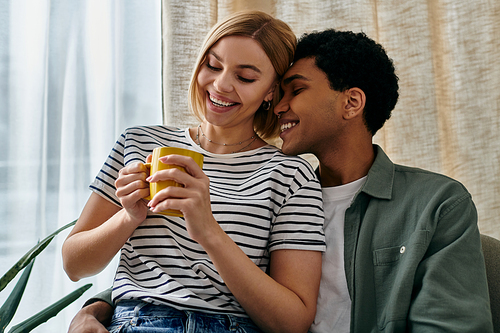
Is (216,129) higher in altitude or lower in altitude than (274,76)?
lower

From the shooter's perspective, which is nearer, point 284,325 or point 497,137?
point 284,325

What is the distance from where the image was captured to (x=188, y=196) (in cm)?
74

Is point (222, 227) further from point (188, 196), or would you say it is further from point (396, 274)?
point (396, 274)

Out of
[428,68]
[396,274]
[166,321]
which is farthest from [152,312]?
[428,68]

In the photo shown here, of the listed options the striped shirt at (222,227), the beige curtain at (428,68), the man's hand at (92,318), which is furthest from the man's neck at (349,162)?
the man's hand at (92,318)

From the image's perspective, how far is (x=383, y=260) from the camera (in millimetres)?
979

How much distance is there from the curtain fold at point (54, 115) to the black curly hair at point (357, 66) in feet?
2.24

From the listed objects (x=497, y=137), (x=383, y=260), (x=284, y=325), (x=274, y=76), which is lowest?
(x=284, y=325)

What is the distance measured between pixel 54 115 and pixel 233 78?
72 cm

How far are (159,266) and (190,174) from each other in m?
0.30

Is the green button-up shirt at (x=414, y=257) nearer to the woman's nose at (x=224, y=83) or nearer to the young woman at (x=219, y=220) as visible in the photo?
the young woman at (x=219, y=220)

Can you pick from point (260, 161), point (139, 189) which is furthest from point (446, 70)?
point (139, 189)

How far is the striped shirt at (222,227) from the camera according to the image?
922 mm

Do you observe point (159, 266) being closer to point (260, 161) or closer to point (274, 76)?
point (260, 161)
